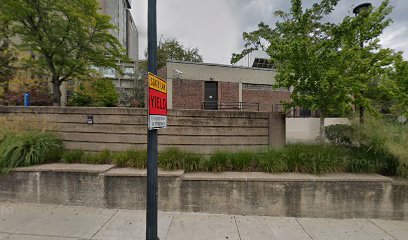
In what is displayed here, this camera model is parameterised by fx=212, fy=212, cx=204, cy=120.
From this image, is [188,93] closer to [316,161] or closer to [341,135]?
[341,135]

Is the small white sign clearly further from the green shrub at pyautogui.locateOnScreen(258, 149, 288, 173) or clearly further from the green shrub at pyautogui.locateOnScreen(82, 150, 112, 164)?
the green shrub at pyautogui.locateOnScreen(82, 150, 112, 164)

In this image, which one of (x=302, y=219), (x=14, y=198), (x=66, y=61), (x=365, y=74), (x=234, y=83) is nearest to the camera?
(x=302, y=219)

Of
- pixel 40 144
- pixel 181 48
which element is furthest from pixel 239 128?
pixel 181 48

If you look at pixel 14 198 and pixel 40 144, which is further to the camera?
pixel 40 144

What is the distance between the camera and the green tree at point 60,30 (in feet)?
24.1

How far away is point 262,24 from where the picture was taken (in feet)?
68.1

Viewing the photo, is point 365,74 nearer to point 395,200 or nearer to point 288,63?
point 288,63

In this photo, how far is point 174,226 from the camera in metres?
3.87

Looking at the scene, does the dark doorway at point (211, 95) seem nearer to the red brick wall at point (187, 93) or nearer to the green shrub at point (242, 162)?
the red brick wall at point (187, 93)

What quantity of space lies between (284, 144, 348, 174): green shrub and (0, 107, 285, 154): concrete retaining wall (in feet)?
3.57

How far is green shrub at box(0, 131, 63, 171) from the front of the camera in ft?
16.0

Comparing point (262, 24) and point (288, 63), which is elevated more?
point (262, 24)

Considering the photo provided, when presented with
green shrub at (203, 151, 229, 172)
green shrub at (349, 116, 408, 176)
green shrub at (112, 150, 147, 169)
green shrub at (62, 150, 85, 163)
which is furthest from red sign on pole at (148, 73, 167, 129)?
green shrub at (349, 116, 408, 176)

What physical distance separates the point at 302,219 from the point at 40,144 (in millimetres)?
6379
